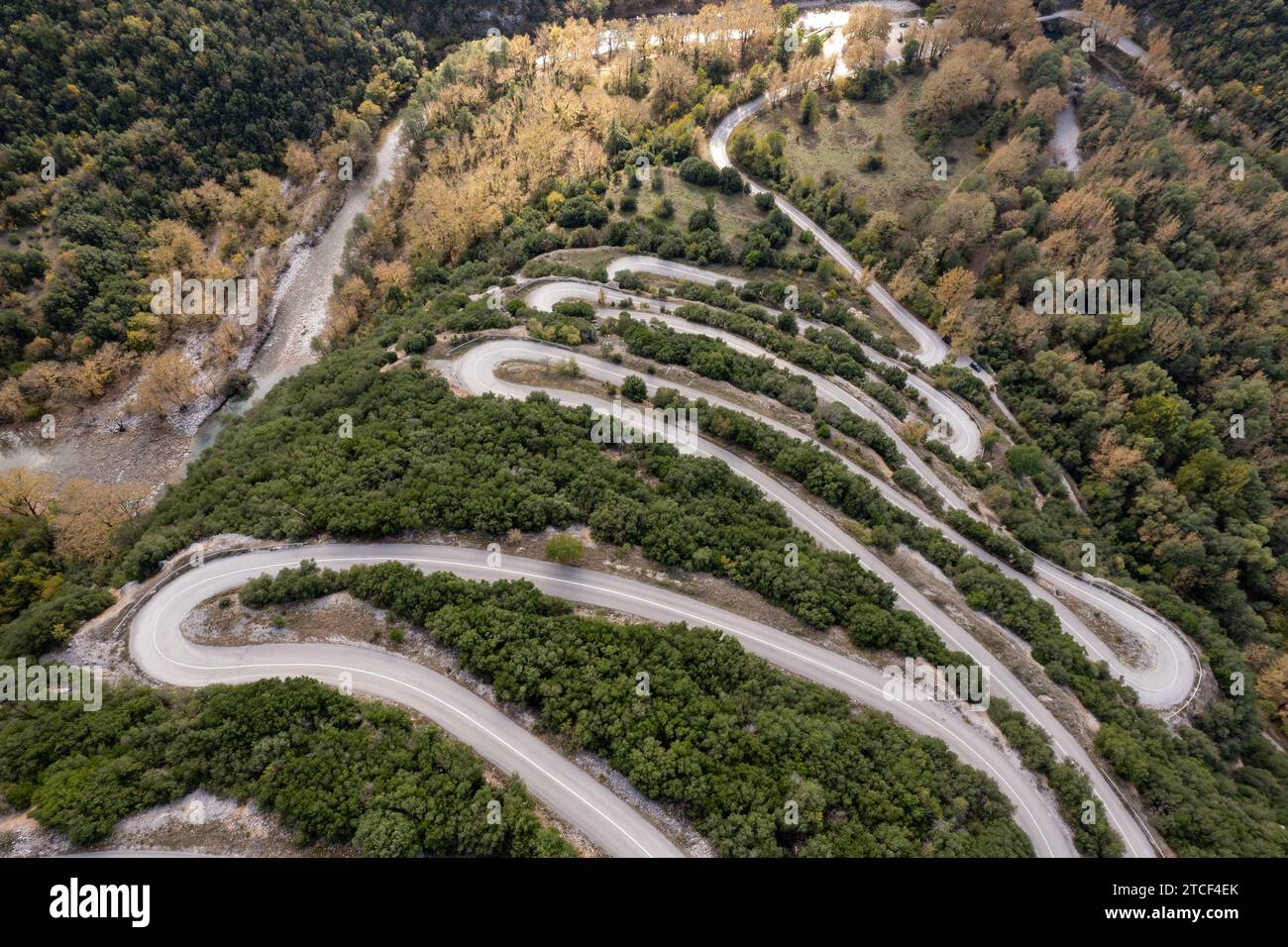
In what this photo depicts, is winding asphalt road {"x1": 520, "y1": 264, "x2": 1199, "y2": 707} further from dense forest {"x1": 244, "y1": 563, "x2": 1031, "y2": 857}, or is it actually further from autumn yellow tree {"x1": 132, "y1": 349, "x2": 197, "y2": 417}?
autumn yellow tree {"x1": 132, "y1": 349, "x2": 197, "y2": 417}

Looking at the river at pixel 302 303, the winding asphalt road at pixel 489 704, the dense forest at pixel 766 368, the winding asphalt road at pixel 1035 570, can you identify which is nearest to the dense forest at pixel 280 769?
the winding asphalt road at pixel 489 704

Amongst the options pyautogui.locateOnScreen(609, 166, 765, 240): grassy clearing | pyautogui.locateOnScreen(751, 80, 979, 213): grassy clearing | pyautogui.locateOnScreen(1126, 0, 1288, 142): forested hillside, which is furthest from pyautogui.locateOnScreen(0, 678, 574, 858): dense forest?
pyautogui.locateOnScreen(1126, 0, 1288, 142): forested hillside

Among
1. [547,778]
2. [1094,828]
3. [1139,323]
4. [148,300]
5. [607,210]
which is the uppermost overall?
[607,210]

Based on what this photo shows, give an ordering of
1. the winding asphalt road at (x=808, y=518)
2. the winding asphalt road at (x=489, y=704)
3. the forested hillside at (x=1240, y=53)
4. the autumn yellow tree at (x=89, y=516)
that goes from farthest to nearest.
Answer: the forested hillside at (x=1240, y=53)
the autumn yellow tree at (x=89, y=516)
the winding asphalt road at (x=808, y=518)
the winding asphalt road at (x=489, y=704)

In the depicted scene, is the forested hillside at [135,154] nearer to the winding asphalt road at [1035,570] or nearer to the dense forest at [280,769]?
the winding asphalt road at [1035,570]

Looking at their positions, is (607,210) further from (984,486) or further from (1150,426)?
(1150,426)

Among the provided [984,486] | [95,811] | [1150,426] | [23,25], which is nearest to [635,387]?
[984,486]
